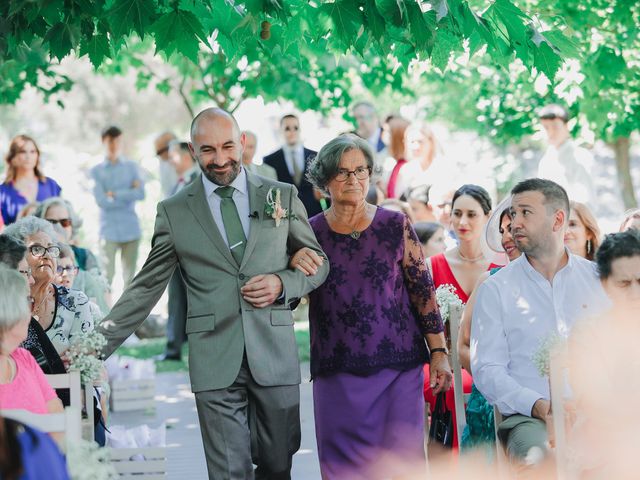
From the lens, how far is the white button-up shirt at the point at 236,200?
21.5 ft

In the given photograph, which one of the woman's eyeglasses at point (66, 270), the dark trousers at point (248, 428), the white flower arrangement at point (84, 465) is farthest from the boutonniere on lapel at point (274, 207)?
the woman's eyeglasses at point (66, 270)

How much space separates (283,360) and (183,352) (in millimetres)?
9734

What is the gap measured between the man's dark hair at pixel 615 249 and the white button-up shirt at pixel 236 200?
5.86 ft

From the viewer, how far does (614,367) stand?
19.4 ft

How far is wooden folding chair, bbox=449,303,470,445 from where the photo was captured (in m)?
7.14

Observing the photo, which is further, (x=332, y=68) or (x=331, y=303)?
(x=332, y=68)

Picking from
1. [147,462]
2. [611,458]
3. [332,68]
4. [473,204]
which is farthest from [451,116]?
[611,458]

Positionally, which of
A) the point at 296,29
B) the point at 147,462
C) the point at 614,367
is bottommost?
the point at 147,462

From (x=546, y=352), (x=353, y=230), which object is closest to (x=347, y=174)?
(x=353, y=230)

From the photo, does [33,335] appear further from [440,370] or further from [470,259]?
[470,259]

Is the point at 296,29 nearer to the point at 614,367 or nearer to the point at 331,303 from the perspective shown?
the point at 331,303

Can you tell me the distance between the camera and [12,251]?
6.71m

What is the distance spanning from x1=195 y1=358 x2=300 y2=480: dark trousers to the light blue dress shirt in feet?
32.5

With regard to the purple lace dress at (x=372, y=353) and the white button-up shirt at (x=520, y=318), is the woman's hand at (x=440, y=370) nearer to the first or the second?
the purple lace dress at (x=372, y=353)
